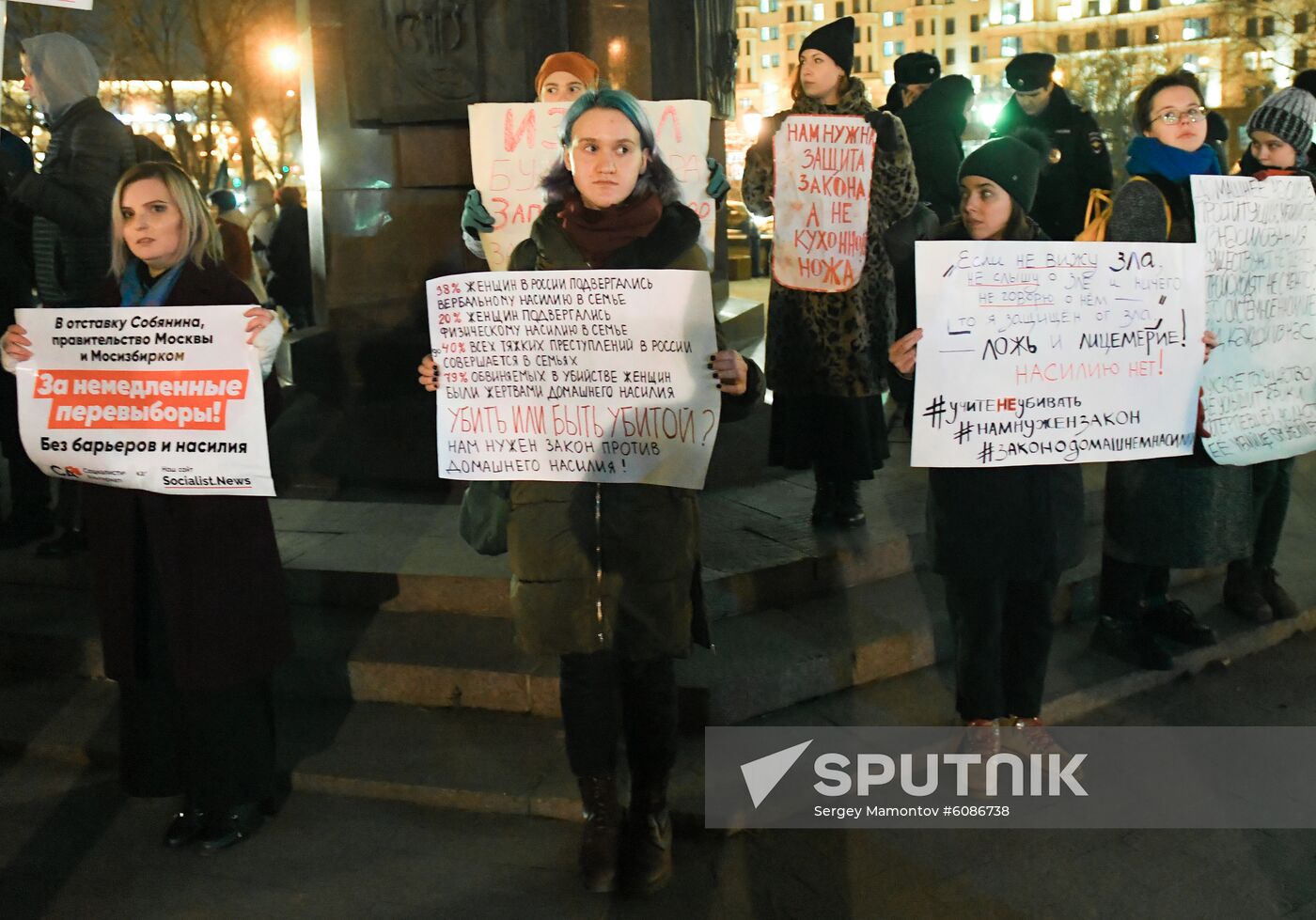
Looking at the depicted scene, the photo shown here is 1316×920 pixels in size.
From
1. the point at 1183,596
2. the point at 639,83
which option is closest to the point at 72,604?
the point at 639,83

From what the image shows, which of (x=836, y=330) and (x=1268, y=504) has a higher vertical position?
(x=836, y=330)

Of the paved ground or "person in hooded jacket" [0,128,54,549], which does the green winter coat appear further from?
"person in hooded jacket" [0,128,54,549]

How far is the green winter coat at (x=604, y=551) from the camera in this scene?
3184 millimetres

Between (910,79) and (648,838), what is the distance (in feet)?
16.4

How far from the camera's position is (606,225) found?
3141 mm

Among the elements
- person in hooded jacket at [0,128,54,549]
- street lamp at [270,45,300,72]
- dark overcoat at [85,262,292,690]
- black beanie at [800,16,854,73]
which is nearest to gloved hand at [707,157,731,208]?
black beanie at [800,16,854,73]

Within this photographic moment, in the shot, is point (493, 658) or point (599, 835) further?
point (493, 658)

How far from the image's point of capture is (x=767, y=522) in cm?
553

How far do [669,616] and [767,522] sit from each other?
2357 mm

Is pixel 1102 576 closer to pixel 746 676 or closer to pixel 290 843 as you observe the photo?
pixel 746 676

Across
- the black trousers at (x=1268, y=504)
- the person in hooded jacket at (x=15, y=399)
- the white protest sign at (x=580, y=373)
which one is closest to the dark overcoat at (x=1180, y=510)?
the black trousers at (x=1268, y=504)

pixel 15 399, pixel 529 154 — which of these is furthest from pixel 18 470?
pixel 529 154

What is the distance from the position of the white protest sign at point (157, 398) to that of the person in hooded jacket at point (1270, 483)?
3569mm

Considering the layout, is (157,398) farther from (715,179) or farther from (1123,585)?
(1123,585)
